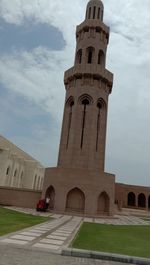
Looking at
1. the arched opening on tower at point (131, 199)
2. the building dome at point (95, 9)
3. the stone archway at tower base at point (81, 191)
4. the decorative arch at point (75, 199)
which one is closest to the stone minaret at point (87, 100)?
the building dome at point (95, 9)

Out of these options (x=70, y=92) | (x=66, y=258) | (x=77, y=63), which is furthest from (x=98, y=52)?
(x=66, y=258)

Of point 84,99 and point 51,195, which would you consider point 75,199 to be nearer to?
point 51,195

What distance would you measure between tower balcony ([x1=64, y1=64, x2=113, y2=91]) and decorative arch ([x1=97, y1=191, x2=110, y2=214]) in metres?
11.3

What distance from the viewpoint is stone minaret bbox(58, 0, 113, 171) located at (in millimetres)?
23375

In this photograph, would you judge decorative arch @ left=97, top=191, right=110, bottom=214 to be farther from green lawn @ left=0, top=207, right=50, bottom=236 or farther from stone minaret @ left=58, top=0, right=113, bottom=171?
green lawn @ left=0, top=207, right=50, bottom=236

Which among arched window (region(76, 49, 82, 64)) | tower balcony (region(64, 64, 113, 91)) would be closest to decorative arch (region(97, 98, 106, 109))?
tower balcony (region(64, 64, 113, 91))

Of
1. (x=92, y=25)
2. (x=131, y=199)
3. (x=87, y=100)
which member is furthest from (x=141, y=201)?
(x=92, y=25)

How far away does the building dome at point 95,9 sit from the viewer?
28450 mm

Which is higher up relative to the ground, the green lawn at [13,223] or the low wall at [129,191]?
the low wall at [129,191]

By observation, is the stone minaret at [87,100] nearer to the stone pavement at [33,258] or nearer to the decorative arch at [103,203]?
the decorative arch at [103,203]

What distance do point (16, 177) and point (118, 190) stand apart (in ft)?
58.1

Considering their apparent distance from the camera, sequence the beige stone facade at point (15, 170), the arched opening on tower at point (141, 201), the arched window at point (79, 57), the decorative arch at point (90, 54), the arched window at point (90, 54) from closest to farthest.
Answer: the decorative arch at point (90, 54) → the arched window at point (90, 54) → the arched window at point (79, 57) → the beige stone facade at point (15, 170) → the arched opening on tower at point (141, 201)

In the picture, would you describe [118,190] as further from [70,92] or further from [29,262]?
[29,262]

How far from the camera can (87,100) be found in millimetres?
24859
